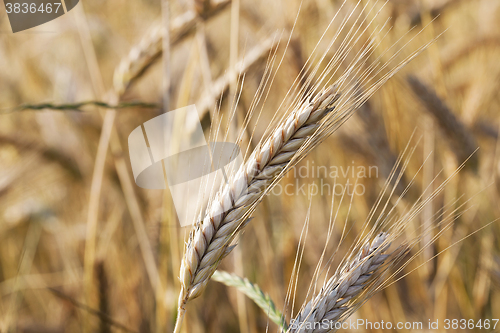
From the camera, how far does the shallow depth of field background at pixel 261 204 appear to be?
2.08 ft

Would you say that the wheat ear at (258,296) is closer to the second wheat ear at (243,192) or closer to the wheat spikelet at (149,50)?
the second wheat ear at (243,192)

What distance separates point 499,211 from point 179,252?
72cm

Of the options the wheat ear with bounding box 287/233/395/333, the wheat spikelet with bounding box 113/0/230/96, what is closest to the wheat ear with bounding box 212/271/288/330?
the wheat ear with bounding box 287/233/395/333

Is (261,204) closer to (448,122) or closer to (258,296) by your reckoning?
(258,296)

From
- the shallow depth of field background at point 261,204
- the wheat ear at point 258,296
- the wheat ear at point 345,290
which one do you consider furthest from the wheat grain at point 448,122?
the wheat ear at point 258,296

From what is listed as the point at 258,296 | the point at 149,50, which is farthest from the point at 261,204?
the point at 149,50

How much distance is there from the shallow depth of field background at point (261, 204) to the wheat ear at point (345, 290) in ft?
0.84

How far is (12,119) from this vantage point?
1.02 m

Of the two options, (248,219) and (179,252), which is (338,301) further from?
(179,252)

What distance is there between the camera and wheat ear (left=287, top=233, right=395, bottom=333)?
0.36 m

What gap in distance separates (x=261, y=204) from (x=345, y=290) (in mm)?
268

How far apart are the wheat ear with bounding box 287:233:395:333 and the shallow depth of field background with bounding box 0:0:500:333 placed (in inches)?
10.1

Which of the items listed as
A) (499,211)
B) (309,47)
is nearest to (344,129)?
(309,47)

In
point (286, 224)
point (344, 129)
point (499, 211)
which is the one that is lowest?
point (499, 211)
